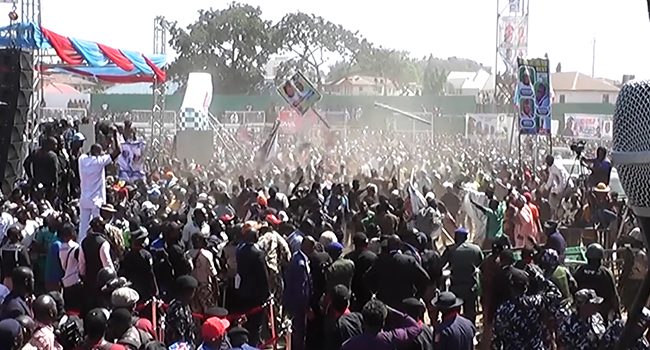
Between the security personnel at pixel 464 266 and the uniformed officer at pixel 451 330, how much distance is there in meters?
2.58

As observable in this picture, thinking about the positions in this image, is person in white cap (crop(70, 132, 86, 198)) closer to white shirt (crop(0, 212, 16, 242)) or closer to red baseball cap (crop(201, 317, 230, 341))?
white shirt (crop(0, 212, 16, 242))

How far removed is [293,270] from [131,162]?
8779 mm

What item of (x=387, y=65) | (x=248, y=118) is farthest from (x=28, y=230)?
(x=387, y=65)

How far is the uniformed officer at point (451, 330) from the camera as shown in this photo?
630 centimetres

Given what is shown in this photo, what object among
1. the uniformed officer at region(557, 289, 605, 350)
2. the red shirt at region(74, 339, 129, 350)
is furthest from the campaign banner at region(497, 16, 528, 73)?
the red shirt at region(74, 339, 129, 350)

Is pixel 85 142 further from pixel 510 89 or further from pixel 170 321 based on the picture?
pixel 510 89

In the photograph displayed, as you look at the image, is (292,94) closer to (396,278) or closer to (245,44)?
(396,278)

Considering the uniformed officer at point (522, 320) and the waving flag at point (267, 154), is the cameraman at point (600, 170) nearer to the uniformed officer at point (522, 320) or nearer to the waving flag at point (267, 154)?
the uniformed officer at point (522, 320)

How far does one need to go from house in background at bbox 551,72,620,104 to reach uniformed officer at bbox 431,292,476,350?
A: 7099 centimetres

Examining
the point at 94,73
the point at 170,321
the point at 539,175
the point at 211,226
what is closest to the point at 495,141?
the point at 539,175

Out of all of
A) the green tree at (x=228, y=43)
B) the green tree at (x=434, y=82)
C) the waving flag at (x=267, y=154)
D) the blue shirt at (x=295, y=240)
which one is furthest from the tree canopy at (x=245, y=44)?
the blue shirt at (x=295, y=240)

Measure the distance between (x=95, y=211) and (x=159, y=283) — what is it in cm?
244

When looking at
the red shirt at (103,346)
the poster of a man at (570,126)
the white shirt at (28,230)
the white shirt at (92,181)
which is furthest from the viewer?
the poster of a man at (570,126)

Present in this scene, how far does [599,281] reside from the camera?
7031 mm
